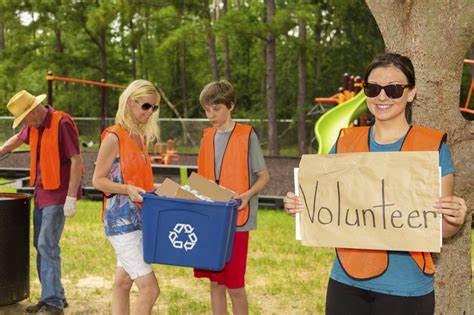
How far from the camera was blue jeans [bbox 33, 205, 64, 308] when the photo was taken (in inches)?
220

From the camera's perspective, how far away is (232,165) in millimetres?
4465

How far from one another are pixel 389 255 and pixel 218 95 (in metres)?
1.95

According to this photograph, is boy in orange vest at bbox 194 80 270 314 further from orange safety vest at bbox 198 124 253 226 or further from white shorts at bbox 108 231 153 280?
white shorts at bbox 108 231 153 280

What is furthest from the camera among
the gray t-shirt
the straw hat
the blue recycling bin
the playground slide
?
the playground slide

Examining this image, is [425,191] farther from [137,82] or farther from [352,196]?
[137,82]

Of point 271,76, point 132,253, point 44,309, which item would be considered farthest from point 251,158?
point 271,76

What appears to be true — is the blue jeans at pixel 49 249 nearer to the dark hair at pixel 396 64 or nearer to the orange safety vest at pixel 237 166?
the orange safety vest at pixel 237 166

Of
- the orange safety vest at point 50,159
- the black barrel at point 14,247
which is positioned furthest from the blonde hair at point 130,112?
the black barrel at point 14,247

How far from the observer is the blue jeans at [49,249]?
5590mm

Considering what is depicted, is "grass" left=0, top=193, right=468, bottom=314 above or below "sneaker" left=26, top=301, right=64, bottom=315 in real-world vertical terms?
below

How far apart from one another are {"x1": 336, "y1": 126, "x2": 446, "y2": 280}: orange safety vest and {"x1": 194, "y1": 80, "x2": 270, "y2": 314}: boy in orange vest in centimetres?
159

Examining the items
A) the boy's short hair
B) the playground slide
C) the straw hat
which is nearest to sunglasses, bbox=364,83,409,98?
the boy's short hair

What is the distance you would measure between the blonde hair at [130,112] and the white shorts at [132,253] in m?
0.66

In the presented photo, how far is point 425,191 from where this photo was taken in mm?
2646
